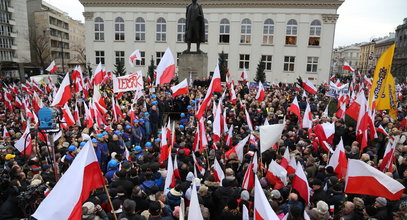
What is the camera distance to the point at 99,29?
40.9m

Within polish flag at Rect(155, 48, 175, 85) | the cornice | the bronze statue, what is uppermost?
the cornice

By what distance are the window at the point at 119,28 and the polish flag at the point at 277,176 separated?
1525 inches

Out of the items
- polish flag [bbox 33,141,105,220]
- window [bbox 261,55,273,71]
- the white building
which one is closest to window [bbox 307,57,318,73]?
the white building

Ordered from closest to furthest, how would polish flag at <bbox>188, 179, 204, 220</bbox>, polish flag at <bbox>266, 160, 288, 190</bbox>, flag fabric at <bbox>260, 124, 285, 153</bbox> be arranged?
polish flag at <bbox>188, 179, 204, 220</bbox> → polish flag at <bbox>266, 160, 288, 190</bbox> → flag fabric at <bbox>260, 124, 285, 153</bbox>

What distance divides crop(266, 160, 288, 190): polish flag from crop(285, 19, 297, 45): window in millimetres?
35570

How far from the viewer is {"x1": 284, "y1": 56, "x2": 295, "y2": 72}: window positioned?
39219 millimetres

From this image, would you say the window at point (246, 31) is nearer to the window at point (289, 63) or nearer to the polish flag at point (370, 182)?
the window at point (289, 63)

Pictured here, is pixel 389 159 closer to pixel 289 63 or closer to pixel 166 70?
pixel 166 70

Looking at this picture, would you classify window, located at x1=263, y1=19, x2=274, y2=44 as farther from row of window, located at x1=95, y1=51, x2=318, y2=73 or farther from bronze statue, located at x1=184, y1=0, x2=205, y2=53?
bronze statue, located at x1=184, y1=0, x2=205, y2=53

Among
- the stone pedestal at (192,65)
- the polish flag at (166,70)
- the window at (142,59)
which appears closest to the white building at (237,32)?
the window at (142,59)

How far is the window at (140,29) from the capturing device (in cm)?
3997

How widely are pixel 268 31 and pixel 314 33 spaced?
5851 millimetres

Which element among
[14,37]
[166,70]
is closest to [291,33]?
[166,70]

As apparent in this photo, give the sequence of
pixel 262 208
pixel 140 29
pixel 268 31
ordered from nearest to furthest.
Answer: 1. pixel 262 208
2. pixel 268 31
3. pixel 140 29
